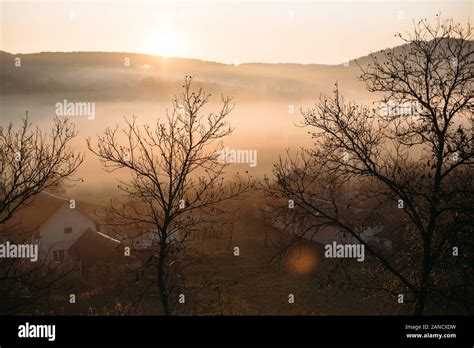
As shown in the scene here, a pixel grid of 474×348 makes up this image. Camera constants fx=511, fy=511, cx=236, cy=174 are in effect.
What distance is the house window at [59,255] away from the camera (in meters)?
40.5

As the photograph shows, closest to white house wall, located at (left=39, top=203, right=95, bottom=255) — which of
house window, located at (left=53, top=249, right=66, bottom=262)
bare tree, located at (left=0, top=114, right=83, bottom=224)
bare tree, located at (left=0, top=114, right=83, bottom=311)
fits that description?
house window, located at (left=53, top=249, right=66, bottom=262)

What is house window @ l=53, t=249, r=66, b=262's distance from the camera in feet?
133

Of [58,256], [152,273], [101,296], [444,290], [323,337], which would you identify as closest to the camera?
[323,337]

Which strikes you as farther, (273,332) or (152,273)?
(152,273)

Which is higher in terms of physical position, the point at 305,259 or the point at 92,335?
the point at 92,335

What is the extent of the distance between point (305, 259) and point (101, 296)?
17.7 m

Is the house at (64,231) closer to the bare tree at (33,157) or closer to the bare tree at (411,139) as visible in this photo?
the bare tree at (33,157)

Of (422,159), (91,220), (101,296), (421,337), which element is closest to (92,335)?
(421,337)

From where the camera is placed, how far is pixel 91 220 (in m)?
44.6

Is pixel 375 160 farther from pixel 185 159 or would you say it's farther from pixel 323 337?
pixel 323 337

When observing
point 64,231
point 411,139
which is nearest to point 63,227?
point 64,231

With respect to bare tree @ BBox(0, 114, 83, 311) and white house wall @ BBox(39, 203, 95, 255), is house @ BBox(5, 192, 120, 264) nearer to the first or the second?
white house wall @ BBox(39, 203, 95, 255)

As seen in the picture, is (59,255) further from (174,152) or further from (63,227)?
(174,152)

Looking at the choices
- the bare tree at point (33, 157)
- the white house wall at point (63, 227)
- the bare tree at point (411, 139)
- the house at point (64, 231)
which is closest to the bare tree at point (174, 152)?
the bare tree at point (33, 157)
